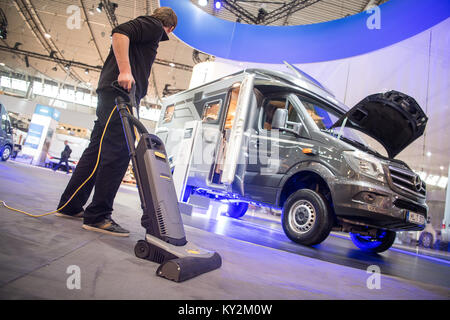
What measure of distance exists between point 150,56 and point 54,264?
5.65ft

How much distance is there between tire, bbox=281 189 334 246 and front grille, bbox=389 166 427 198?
0.79 m

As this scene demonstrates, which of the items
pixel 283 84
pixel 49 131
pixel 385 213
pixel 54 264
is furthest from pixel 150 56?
pixel 49 131

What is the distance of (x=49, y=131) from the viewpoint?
14.4 m

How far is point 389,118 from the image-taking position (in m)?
3.77

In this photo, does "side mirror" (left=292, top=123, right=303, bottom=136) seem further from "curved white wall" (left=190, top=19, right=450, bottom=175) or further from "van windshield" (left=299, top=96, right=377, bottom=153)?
"curved white wall" (left=190, top=19, right=450, bottom=175)

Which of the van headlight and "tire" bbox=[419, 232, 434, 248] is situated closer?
the van headlight

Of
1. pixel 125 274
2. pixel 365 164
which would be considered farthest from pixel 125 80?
pixel 365 164

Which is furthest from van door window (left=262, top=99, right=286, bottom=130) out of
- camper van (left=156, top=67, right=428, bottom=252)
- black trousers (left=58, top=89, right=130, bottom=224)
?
black trousers (left=58, top=89, right=130, bottom=224)

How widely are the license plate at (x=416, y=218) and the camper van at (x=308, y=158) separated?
1 centimetres

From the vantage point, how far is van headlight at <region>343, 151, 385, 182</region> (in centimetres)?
308

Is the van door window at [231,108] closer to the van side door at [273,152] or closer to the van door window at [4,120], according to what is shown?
the van side door at [273,152]

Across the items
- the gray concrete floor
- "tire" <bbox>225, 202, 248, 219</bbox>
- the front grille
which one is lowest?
the gray concrete floor

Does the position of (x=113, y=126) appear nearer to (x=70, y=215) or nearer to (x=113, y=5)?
(x=70, y=215)

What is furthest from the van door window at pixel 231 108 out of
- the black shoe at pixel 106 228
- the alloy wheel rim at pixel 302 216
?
the black shoe at pixel 106 228
